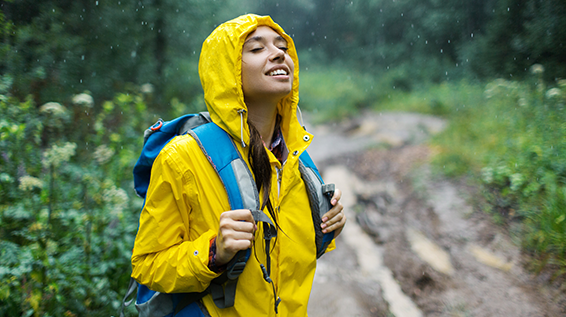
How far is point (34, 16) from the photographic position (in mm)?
5805

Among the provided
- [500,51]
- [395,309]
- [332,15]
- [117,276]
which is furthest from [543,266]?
[332,15]

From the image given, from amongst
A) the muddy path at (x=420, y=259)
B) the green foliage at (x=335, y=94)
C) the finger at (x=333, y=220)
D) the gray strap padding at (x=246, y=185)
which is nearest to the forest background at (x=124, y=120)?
the green foliage at (x=335, y=94)

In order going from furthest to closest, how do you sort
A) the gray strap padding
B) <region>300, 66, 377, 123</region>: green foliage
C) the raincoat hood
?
<region>300, 66, 377, 123</region>: green foliage
the raincoat hood
the gray strap padding

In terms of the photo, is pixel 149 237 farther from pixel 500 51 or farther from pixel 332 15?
pixel 332 15

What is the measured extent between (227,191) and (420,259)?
12.7 ft

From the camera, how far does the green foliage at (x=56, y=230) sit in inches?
96.0

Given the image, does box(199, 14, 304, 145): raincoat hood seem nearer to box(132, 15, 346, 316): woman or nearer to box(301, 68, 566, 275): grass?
box(132, 15, 346, 316): woman

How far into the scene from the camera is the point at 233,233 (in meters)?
1.18

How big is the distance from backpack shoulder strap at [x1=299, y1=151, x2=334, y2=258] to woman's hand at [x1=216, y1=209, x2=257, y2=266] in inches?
17.2

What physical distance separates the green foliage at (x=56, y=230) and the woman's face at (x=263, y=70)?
1938 millimetres

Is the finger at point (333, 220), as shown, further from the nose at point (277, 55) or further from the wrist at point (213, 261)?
the nose at point (277, 55)

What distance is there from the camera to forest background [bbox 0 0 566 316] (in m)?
2.75

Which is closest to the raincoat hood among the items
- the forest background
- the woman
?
the woman

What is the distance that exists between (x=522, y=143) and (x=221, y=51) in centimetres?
527
